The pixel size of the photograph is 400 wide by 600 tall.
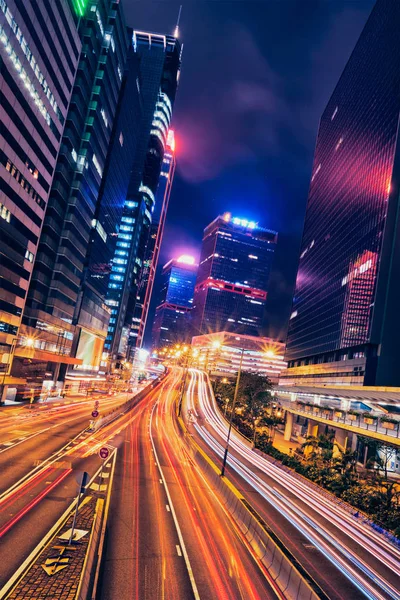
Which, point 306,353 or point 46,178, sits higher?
point 46,178

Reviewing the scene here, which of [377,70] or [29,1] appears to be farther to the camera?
[377,70]

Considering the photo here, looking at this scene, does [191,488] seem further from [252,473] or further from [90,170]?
[90,170]

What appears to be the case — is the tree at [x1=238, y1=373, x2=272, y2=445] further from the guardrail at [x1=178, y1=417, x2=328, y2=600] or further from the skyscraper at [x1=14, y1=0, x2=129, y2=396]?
the guardrail at [x1=178, y1=417, x2=328, y2=600]

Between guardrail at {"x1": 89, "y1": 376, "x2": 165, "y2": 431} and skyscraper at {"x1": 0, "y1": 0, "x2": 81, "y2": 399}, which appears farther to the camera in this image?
skyscraper at {"x1": 0, "y1": 0, "x2": 81, "y2": 399}

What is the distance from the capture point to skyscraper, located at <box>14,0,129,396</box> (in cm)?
9875

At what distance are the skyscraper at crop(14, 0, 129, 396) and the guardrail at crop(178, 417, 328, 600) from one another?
70.1 meters

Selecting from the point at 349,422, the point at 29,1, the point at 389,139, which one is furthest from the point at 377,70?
the point at 349,422

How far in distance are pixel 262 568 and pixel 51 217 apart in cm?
9445

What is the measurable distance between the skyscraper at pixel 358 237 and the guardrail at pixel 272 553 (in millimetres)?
71089

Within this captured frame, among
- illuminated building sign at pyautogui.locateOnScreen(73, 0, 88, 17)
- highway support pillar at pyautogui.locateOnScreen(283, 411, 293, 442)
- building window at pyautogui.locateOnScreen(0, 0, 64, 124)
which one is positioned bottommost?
highway support pillar at pyautogui.locateOnScreen(283, 411, 293, 442)

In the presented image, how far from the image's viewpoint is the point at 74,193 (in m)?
107

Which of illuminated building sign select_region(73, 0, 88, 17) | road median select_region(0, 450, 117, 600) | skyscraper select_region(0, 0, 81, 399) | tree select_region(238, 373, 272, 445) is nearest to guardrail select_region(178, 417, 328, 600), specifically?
road median select_region(0, 450, 117, 600)

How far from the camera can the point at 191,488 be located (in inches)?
1398

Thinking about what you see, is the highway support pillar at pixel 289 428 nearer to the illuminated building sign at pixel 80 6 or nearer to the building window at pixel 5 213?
the building window at pixel 5 213
